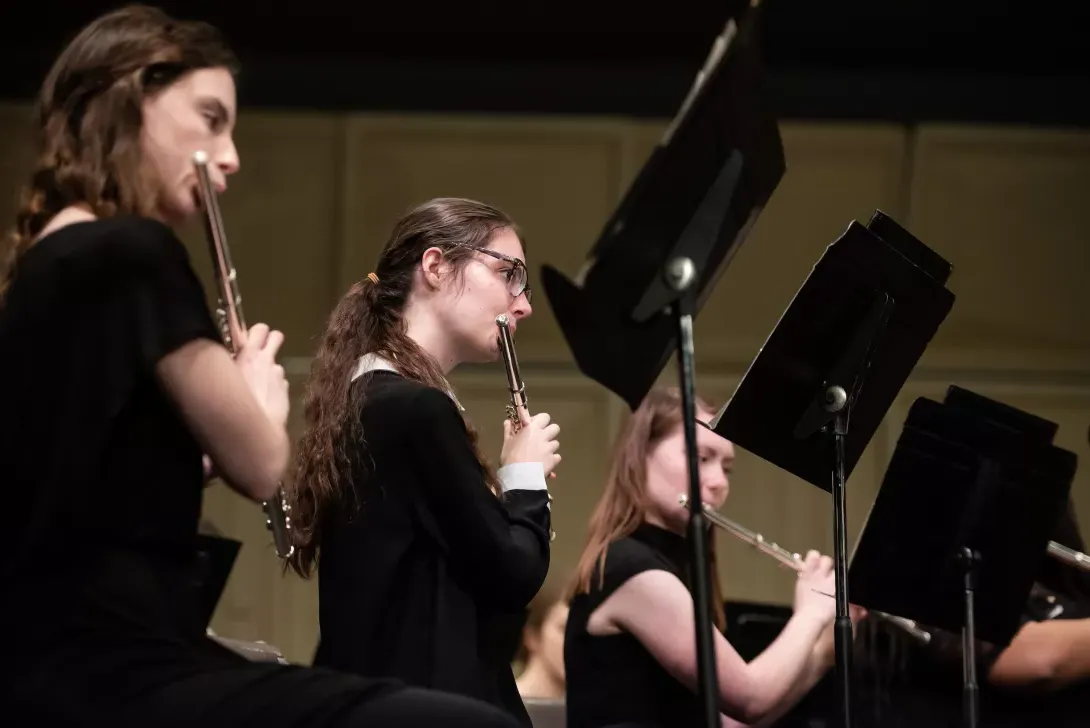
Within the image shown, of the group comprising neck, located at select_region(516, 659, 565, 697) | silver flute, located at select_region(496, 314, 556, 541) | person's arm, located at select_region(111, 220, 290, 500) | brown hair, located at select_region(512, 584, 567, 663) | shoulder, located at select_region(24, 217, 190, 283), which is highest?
shoulder, located at select_region(24, 217, 190, 283)

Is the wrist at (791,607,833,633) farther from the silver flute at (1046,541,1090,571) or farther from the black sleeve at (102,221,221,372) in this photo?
the black sleeve at (102,221,221,372)

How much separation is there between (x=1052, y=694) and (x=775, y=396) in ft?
4.15

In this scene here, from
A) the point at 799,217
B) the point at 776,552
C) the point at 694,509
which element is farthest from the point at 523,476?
the point at 799,217

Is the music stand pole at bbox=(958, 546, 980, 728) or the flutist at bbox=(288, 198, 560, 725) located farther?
the music stand pole at bbox=(958, 546, 980, 728)

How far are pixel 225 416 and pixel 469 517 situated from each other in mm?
509

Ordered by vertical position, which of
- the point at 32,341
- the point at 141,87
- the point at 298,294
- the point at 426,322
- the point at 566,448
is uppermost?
the point at 141,87

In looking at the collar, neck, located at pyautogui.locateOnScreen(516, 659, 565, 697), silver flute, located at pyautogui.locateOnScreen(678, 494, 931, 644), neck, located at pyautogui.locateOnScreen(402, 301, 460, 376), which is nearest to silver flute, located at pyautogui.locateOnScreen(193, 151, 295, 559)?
the collar

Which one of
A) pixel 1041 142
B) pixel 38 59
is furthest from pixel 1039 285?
pixel 38 59

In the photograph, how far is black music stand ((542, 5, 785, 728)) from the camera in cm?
148

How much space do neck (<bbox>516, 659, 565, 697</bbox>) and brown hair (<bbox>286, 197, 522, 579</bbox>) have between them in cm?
117

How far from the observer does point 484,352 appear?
6.57ft

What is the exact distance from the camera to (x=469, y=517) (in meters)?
1.72

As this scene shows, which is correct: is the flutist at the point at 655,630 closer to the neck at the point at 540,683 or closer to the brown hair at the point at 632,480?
the brown hair at the point at 632,480

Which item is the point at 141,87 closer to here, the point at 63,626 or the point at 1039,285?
the point at 63,626
